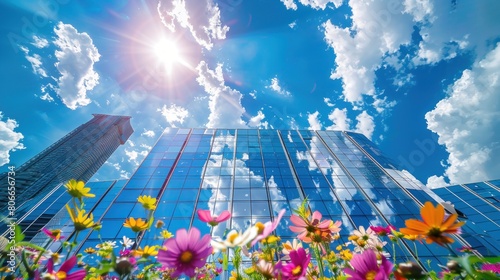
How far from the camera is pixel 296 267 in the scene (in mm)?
930

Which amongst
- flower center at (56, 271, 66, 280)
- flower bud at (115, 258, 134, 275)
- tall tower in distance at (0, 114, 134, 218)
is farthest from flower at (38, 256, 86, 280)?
tall tower in distance at (0, 114, 134, 218)

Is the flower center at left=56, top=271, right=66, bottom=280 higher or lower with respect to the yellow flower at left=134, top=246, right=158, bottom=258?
lower

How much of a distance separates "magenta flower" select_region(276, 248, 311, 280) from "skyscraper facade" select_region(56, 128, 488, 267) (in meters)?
9.19

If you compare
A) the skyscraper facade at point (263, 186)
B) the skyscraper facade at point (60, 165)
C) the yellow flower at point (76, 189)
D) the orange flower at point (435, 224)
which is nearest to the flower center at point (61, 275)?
the yellow flower at point (76, 189)

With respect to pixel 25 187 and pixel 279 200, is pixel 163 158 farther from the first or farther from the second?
pixel 25 187

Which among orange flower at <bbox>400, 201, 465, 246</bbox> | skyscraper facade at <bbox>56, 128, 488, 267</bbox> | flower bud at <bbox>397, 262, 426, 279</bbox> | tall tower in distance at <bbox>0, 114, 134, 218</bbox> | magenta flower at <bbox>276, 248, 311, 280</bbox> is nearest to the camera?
flower bud at <bbox>397, 262, 426, 279</bbox>

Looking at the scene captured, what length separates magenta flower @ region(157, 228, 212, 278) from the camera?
32.4 inches

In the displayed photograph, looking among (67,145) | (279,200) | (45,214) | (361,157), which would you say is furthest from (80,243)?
(67,145)

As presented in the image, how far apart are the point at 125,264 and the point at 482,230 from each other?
20.7m

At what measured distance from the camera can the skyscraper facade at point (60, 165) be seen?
1445 centimetres

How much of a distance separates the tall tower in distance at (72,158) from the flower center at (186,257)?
96.2ft

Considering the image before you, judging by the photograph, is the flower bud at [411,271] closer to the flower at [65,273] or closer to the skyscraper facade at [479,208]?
the flower at [65,273]

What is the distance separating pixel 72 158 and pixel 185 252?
160 ft

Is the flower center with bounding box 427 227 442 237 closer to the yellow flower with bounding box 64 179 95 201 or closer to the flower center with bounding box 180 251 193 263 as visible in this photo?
the flower center with bounding box 180 251 193 263
